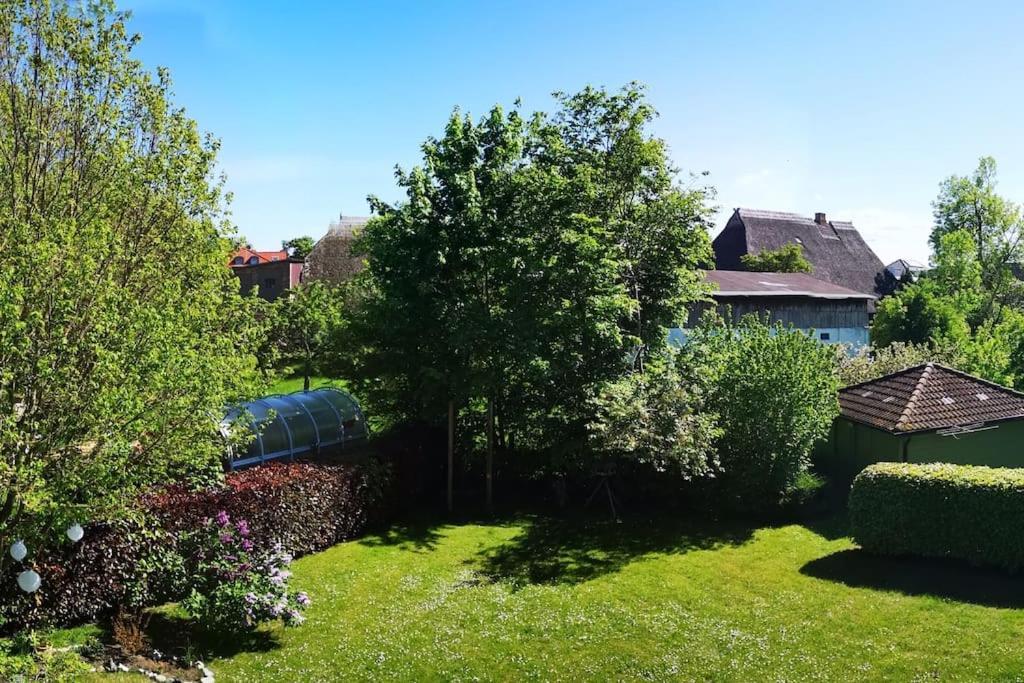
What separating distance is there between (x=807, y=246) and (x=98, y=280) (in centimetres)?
5578

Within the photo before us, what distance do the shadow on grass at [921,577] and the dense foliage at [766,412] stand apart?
10.2 feet

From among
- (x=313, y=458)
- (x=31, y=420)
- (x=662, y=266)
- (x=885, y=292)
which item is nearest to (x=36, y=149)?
(x=31, y=420)

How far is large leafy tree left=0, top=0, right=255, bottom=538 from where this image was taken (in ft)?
27.9

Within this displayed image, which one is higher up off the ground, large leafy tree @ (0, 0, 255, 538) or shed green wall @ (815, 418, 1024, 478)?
large leafy tree @ (0, 0, 255, 538)

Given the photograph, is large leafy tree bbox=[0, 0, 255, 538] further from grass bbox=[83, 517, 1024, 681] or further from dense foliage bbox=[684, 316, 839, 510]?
dense foliage bbox=[684, 316, 839, 510]

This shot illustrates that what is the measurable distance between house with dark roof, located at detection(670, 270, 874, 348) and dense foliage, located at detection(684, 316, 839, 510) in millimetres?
16014

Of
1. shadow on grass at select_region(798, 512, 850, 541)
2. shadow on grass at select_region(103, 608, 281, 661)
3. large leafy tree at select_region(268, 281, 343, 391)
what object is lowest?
shadow on grass at select_region(798, 512, 850, 541)

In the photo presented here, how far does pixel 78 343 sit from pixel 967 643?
44.3 feet

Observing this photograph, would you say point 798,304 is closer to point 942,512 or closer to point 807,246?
point 807,246

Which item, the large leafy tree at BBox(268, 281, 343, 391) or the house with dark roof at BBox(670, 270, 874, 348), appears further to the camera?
the house with dark roof at BBox(670, 270, 874, 348)

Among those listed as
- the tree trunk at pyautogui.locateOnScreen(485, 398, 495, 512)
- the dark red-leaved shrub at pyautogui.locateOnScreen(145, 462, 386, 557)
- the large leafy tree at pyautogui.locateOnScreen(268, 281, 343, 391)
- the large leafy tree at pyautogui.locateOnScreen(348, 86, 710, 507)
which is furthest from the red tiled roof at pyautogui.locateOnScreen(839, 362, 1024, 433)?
the large leafy tree at pyautogui.locateOnScreen(268, 281, 343, 391)

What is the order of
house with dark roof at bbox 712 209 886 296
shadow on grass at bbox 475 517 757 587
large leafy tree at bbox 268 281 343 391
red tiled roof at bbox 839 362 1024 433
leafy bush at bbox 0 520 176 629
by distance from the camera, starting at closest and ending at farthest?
1. leafy bush at bbox 0 520 176 629
2. shadow on grass at bbox 475 517 757 587
3. red tiled roof at bbox 839 362 1024 433
4. large leafy tree at bbox 268 281 343 391
5. house with dark roof at bbox 712 209 886 296

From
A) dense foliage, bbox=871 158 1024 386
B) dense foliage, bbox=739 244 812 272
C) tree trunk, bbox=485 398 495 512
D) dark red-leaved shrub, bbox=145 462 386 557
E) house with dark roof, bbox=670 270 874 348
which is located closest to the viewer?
dark red-leaved shrub, bbox=145 462 386 557

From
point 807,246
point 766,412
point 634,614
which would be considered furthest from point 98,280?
point 807,246
